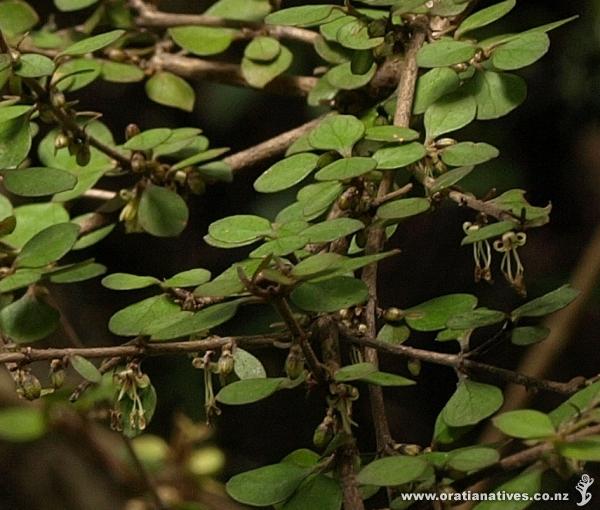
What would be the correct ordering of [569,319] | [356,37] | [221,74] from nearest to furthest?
[356,37]
[221,74]
[569,319]

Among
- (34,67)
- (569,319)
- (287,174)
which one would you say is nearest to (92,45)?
(34,67)

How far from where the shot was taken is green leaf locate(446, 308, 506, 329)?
52cm

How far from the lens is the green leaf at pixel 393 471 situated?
444 mm

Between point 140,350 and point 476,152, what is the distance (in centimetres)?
22

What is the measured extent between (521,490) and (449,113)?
0.24m

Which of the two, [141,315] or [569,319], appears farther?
[569,319]

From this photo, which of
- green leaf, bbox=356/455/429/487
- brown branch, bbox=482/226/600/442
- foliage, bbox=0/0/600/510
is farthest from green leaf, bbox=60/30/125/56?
brown branch, bbox=482/226/600/442

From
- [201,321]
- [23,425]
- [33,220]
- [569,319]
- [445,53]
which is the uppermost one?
[445,53]

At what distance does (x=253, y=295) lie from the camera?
47 centimetres

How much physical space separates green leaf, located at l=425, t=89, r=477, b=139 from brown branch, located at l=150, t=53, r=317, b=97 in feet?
0.82

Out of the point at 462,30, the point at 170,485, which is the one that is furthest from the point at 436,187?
the point at 170,485

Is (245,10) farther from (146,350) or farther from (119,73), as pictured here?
(146,350)

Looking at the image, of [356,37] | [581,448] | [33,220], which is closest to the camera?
[581,448]

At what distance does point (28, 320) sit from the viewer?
62cm
